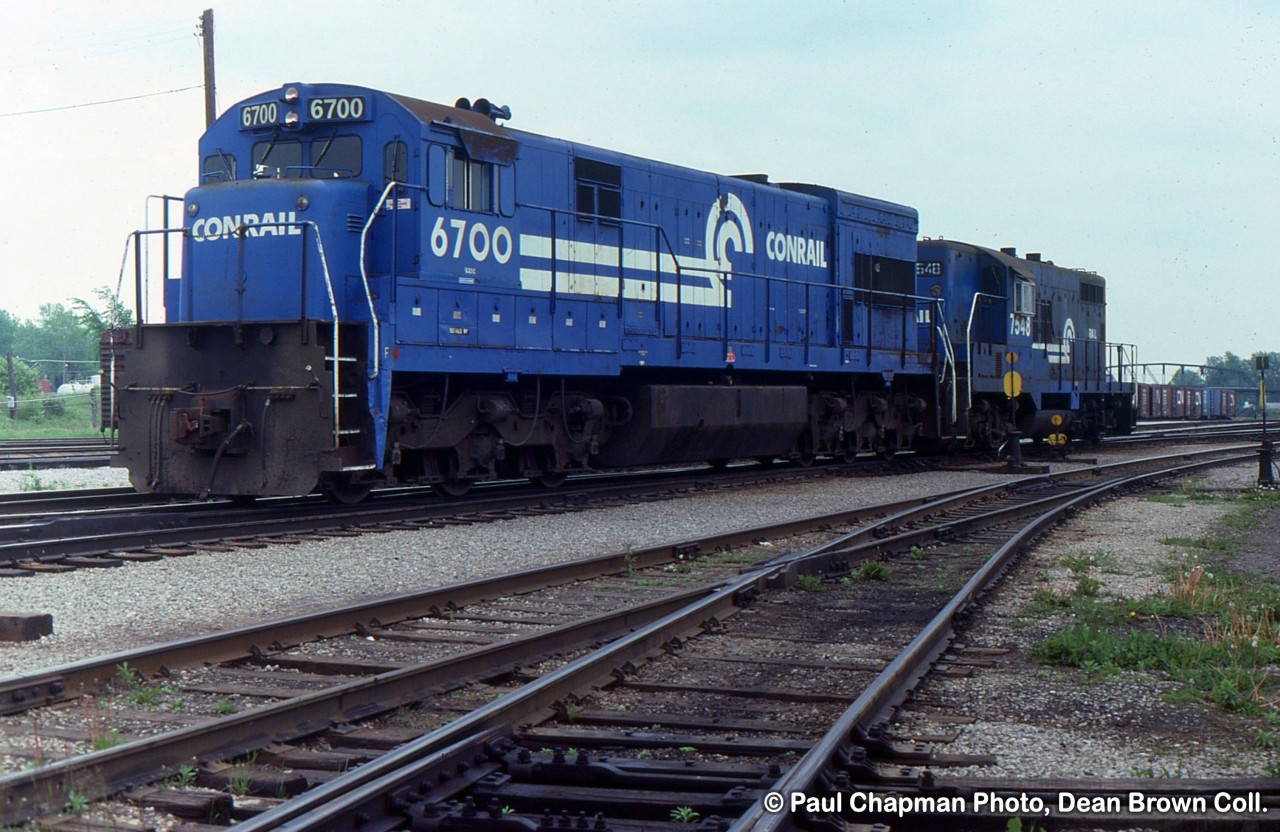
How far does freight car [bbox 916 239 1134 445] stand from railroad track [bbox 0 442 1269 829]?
1368 centimetres

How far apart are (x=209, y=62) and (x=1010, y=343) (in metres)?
15.6

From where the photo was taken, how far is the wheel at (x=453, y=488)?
42.2ft

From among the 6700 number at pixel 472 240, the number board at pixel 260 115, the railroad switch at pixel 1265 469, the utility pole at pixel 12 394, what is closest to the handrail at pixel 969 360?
the railroad switch at pixel 1265 469

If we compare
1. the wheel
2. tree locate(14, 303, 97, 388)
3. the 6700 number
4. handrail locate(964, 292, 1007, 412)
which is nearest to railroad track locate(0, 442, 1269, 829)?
the 6700 number

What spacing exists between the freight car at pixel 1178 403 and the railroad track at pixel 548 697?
40412 mm

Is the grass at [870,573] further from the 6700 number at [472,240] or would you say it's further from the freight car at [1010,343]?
the freight car at [1010,343]

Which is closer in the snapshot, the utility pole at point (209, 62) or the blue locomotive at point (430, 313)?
the blue locomotive at point (430, 313)

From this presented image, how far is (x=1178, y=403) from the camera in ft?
168

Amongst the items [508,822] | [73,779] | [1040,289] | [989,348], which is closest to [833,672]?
[508,822]

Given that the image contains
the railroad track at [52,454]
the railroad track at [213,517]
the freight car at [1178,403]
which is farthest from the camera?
the freight car at [1178,403]

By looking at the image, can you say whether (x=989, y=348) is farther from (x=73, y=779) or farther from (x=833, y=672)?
(x=73, y=779)

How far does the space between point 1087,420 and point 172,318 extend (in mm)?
21680

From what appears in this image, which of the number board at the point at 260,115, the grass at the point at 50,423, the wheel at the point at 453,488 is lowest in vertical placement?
the wheel at the point at 453,488

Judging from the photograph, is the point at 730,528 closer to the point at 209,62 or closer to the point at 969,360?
the point at 969,360
